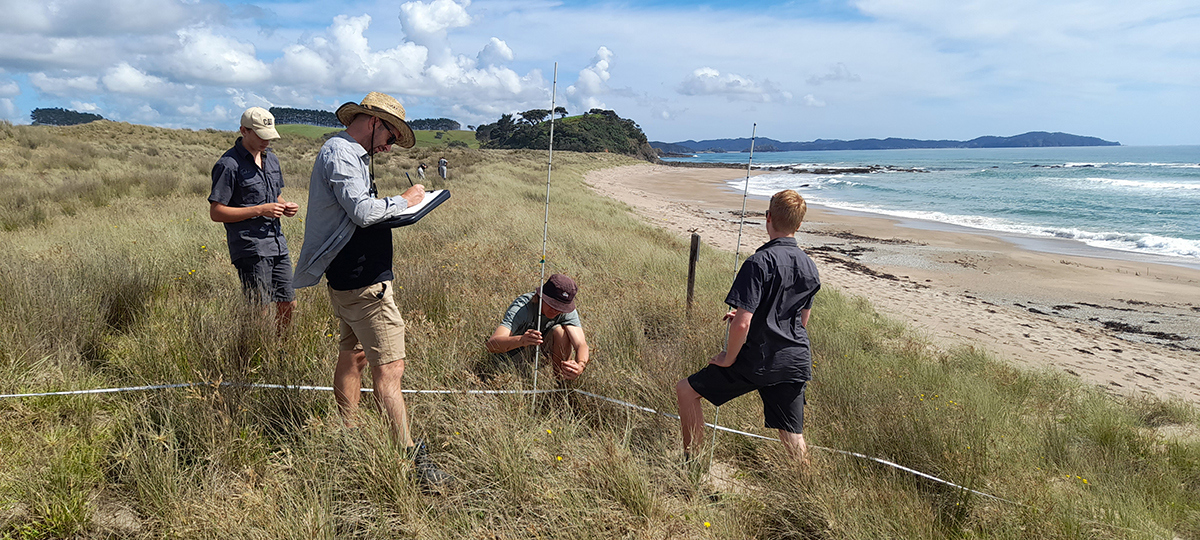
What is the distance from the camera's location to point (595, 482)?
2574 millimetres

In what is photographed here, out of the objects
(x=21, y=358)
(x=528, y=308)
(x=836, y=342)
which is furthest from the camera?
(x=836, y=342)

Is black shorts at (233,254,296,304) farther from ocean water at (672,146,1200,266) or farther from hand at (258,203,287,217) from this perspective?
→ ocean water at (672,146,1200,266)

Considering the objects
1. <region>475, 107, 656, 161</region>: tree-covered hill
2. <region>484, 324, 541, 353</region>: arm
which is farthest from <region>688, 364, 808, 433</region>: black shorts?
<region>475, 107, 656, 161</region>: tree-covered hill

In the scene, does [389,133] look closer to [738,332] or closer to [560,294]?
[560,294]

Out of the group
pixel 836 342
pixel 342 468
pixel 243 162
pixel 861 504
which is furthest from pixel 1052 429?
pixel 243 162

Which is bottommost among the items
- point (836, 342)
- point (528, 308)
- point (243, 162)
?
point (836, 342)

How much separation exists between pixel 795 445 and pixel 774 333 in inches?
24.6

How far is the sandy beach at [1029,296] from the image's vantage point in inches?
303

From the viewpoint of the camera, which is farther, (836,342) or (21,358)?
(836,342)

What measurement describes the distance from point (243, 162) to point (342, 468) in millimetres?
2482

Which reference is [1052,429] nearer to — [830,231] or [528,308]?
[528,308]

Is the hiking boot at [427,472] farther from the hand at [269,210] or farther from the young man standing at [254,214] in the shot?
the hand at [269,210]

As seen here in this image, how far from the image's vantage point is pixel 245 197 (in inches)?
156

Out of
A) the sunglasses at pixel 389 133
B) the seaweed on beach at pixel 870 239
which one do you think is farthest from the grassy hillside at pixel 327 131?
the sunglasses at pixel 389 133
